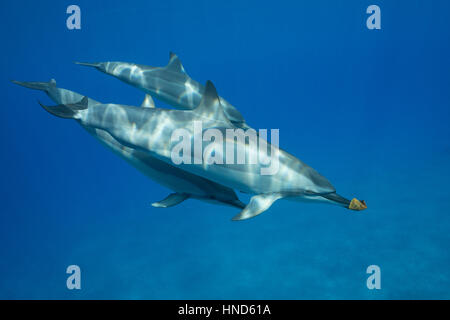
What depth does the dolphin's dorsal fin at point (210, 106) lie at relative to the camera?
4043 mm

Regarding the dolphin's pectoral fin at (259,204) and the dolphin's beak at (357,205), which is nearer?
the dolphin's beak at (357,205)

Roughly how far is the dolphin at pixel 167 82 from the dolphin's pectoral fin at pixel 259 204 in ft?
7.92

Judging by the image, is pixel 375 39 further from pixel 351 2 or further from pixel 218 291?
pixel 218 291

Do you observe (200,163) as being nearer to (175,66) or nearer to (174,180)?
(174,180)

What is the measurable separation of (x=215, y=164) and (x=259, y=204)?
750 millimetres

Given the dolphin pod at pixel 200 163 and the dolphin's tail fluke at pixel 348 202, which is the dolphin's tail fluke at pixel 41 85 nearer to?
the dolphin pod at pixel 200 163

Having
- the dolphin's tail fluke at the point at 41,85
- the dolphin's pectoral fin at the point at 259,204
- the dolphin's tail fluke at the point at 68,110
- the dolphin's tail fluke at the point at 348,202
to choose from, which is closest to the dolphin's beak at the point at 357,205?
the dolphin's tail fluke at the point at 348,202

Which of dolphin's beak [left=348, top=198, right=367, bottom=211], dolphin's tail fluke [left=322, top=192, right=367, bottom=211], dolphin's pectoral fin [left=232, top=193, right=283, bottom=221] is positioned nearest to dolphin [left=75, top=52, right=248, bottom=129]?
dolphin's pectoral fin [left=232, top=193, right=283, bottom=221]

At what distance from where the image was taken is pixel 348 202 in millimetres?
3541

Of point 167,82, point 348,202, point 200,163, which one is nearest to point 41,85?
point 167,82

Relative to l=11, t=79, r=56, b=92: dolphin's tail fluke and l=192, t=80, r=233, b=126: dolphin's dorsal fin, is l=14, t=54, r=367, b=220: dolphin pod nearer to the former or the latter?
l=192, t=80, r=233, b=126: dolphin's dorsal fin

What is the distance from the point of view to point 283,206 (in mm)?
14375

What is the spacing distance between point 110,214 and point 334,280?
1432 cm
